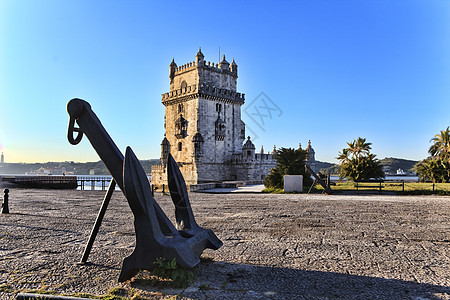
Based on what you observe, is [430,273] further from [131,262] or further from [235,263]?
[131,262]

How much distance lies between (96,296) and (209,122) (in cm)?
3942

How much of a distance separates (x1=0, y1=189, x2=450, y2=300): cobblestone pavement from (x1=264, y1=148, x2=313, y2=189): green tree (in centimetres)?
1246

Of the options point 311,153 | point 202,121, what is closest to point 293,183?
point 202,121

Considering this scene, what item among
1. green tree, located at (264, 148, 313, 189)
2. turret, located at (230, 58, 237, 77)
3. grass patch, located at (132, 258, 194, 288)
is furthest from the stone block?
turret, located at (230, 58, 237, 77)

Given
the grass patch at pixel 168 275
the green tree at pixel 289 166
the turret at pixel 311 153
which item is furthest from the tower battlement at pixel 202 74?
the grass patch at pixel 168 275

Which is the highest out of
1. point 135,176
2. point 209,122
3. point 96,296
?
point 209,122

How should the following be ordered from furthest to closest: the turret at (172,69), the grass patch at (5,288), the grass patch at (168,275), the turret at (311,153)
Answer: the turret at (311,153) < the turret at (172,69) < the grass patch at (168,275) < the grass patch at (5,288)

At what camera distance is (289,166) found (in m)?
20.8

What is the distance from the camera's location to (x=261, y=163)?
143ft

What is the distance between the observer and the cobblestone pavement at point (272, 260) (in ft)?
12.0


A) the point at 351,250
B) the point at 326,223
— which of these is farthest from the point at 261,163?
the point at 351,250

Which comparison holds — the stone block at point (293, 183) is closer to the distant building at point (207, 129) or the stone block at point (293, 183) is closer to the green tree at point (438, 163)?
the green tree at point (438, 163)

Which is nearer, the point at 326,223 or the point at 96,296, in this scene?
the point at 96,296

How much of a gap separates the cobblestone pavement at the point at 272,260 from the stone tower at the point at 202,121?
3361 centimetres
